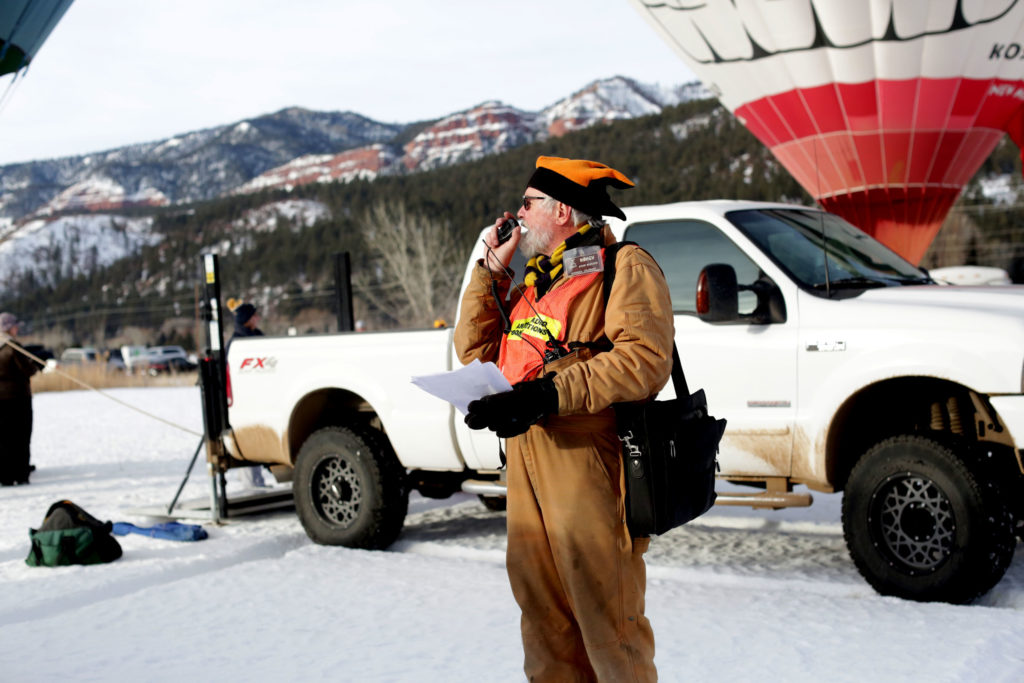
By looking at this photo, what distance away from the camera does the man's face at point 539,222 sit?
129 inches

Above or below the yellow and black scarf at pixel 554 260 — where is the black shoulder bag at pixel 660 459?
below

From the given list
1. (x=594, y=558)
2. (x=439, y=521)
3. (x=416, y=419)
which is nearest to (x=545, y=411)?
(x=594, y=558)

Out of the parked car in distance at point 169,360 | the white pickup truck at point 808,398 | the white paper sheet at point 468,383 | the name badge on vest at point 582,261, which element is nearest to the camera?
the white paper sheet at point 468,383

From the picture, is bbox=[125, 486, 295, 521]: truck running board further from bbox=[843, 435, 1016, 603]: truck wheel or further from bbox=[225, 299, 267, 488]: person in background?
bbox=[843, 435, 1016, 603]: truck wheel

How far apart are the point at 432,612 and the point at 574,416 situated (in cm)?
262

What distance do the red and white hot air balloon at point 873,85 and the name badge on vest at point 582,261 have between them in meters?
13.8

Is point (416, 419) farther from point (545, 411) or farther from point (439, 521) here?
point (545, 411)

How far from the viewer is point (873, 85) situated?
17.4 m

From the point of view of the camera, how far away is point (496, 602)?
5555 millimetres

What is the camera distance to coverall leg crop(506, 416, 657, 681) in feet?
10.00

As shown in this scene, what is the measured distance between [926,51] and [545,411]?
16.0 metres

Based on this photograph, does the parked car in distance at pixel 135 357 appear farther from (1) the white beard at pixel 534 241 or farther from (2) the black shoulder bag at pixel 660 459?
(2) the black shoulder bag at pixel 660 459

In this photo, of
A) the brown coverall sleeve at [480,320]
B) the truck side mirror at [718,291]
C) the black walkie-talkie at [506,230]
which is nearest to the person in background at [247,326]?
the truck side mirror at [718,291]

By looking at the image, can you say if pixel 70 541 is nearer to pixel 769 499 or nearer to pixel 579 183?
pixel 769 499
